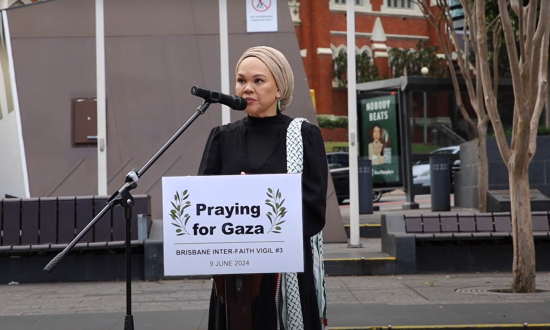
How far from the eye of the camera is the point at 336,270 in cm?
1198

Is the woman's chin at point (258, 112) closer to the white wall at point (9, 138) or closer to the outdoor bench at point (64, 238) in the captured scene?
the outdoor bench at point (64, 238)

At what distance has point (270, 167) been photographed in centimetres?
Answer: 384

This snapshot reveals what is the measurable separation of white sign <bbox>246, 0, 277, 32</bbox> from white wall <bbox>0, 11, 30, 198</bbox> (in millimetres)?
4237

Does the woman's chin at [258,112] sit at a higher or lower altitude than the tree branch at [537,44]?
lower

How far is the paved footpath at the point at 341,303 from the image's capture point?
7.93 m

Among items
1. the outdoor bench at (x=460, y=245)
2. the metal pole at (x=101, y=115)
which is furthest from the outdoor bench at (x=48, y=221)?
the outdoor bench at (x=460, y=245)

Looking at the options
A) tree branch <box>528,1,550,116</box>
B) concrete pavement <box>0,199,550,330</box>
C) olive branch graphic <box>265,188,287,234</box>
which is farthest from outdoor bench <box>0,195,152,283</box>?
olive branch graphic <box>265,188,287,234</box>

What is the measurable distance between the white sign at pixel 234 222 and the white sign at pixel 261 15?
37.8 feet

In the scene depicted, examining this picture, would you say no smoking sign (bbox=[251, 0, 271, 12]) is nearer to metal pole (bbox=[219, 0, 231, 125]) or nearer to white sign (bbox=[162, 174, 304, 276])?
metal pole (bbox=[219, 0, 231, 125])

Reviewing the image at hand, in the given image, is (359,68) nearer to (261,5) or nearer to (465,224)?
(261,5)

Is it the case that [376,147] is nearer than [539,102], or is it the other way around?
[539,102]

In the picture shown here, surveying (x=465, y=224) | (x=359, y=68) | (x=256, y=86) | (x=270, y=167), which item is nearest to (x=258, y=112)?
(x=256, y=86)

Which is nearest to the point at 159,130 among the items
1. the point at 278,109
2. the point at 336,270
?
the point at 336,270

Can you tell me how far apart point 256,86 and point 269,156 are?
33 centimetres
